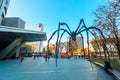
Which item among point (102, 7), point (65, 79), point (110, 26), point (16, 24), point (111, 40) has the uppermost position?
point (16, 24)

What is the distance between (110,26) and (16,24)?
39738 millimetres

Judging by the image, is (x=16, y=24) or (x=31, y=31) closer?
(x=31, y=31)

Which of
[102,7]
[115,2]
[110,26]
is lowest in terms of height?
[110,26]

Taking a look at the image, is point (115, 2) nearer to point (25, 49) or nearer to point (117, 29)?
point (117, 29)

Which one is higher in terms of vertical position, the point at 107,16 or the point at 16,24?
the point at 16,24

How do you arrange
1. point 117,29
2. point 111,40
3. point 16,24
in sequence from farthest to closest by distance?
point 16,24, point 111,40, point 117,29

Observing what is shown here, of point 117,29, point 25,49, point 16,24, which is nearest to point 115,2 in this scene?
point 117,29

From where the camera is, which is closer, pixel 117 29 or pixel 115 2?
pixel 115 2

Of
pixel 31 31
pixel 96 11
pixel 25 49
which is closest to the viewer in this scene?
pixel 96 11

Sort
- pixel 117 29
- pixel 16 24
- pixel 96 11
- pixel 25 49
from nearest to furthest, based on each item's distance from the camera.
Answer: pixel 117 29 → pixel 96 11 → pixel 16 24 → pixel 25 49

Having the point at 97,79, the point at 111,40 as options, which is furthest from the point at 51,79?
the point at 111,40

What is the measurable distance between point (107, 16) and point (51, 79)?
1270 cm

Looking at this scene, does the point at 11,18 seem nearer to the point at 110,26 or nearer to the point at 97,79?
the point at 110,26

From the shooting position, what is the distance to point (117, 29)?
18391 millimetres
